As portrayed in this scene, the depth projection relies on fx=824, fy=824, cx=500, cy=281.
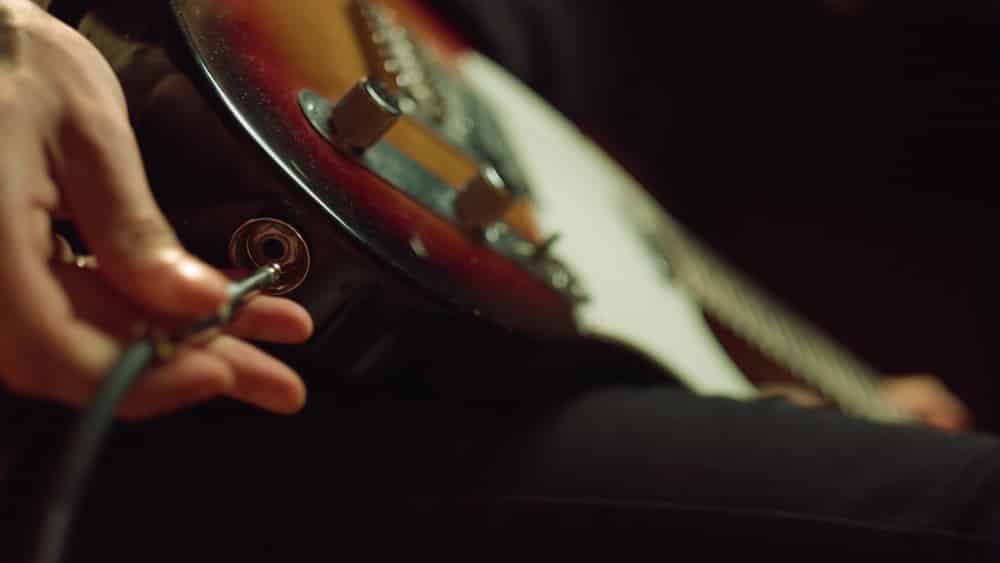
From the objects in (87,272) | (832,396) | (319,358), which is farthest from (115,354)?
(832,396)

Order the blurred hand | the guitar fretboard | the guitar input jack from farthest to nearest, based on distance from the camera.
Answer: the blurred hand, the guitar fretboard, the guitar input jack

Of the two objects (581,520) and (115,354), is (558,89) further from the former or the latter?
(115,354)

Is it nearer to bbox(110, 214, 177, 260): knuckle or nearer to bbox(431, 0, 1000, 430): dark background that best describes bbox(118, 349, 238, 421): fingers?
bbox(110, 214, 177, 260): knuckle

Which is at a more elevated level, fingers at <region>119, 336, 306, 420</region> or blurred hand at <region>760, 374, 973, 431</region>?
blurred hand at <region>760, 374, 973, 431</region>

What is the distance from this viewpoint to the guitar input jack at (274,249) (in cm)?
36

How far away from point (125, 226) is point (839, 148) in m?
1.06

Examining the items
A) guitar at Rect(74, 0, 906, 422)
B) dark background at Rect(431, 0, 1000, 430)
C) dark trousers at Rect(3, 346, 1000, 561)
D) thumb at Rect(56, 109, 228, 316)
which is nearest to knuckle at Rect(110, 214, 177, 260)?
thumb at Rect(56, 109, 228, 316)

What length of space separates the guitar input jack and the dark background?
27.0 inches

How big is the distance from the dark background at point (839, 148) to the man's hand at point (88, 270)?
767 mm

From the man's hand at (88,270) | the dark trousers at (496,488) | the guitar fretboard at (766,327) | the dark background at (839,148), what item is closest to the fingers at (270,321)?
the man's hand at (88,270)

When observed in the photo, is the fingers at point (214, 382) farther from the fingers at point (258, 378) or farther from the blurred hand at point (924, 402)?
the blurred hand at point (924, 402)

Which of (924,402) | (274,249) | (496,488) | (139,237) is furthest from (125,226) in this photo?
(924,402)

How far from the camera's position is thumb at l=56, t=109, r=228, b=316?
243mm

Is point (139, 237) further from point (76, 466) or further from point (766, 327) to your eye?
point (766, 327)
